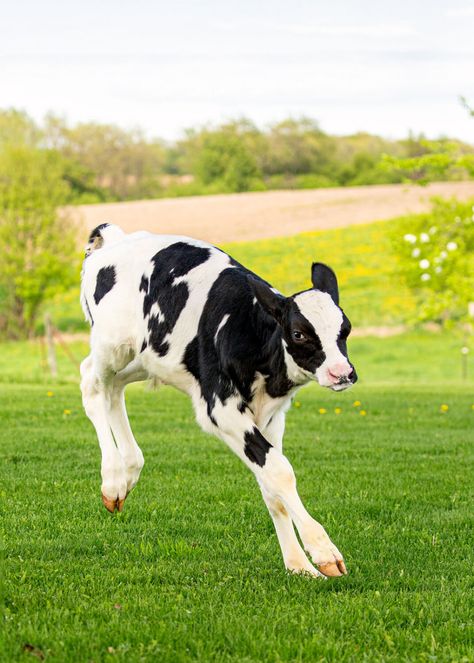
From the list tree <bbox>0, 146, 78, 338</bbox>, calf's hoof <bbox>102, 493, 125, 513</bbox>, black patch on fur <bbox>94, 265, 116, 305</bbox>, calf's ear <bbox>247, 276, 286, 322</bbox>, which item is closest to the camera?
calf's ear <bbox>247, 276, 286, 322</bbox>

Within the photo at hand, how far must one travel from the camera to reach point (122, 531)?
741 centimetres

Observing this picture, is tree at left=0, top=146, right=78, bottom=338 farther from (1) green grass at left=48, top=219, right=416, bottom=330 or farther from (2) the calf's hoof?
(2) the calf's hoof

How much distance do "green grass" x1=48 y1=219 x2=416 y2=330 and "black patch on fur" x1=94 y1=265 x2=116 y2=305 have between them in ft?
125

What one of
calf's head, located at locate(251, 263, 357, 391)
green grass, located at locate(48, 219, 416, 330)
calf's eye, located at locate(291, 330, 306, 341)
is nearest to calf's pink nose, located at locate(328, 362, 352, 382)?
calf's head, located at locate(251, 263, 357, 391)

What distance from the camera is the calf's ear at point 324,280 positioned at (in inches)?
234

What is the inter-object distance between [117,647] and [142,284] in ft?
10.2

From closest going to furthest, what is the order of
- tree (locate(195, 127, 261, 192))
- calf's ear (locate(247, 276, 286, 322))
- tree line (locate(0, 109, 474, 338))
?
calf's ear (locate(247, 276, 286, 322)) < tree line (locate(0, 109, 474, 338)) < tree (locate(195, 127, 261, 192))

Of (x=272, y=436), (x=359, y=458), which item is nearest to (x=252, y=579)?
(x=272, y=436)

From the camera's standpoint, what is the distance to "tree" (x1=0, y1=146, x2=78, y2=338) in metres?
45.4

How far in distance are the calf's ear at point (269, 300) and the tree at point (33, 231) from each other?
39911 mm

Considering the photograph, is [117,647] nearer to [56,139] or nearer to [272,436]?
[272,436]

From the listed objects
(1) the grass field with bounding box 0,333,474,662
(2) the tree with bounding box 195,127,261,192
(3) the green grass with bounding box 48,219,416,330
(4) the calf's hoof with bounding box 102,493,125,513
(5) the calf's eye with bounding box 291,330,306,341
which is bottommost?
(3) the green grass with bounding box 48,219,416,330

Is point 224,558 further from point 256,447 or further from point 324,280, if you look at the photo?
point 324,280

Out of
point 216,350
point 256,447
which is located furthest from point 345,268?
point 256,447
